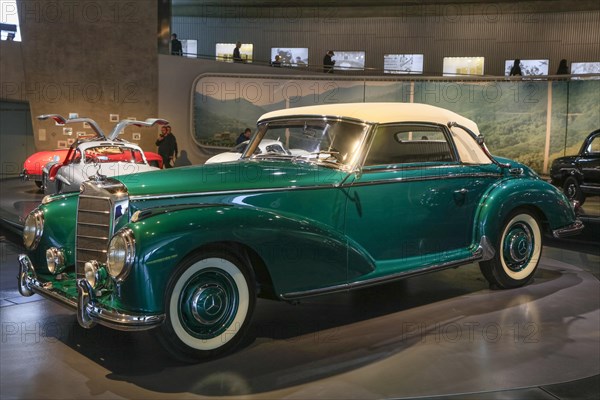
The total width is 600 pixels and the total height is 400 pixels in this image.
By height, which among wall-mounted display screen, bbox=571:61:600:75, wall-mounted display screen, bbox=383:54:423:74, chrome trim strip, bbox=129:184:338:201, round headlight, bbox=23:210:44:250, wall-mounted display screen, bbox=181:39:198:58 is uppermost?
wall-mounted display screen, bbox=181:39:198:58

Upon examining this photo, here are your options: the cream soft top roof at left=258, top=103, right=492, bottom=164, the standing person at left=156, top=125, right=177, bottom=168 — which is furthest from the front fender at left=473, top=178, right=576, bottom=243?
the standing person at left=156, top=125, right=177, bottom=168

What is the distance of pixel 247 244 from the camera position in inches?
152

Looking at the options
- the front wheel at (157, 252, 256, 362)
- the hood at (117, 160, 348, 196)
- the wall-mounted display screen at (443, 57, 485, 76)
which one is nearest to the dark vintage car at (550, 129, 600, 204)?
the hood at (117, 160, 348, 196)

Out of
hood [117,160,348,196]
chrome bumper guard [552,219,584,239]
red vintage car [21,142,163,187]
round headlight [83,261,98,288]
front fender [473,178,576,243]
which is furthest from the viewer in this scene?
red vintage car [21,142,163,187]

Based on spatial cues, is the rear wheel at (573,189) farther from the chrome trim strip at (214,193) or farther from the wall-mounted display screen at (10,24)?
the wall-mounted display screen at (10,24)

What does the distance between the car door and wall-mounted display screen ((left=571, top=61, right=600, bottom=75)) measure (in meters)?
16.1

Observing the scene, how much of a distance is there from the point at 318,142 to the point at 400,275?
1.23m

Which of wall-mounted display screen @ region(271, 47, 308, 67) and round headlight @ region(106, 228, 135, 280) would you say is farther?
wall-mounted display screen @ region(271, 47, 308, 67)

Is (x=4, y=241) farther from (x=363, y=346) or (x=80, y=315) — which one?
(x=363, y=346)

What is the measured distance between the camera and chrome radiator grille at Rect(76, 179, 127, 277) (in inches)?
150

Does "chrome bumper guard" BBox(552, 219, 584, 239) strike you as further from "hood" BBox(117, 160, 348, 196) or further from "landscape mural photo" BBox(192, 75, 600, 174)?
"landscape mural photo" BBox(192, 75, 600, 174)

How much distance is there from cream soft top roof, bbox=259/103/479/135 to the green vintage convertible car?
16mm

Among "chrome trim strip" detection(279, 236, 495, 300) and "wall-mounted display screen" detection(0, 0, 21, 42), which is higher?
"wall-mounted display screen" detection(0, 0, 21, 42)

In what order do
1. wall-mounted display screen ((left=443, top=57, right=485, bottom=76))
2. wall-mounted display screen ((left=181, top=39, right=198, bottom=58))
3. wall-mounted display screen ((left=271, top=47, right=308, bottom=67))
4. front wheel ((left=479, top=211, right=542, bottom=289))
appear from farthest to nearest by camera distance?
wall-mounted display screen ((left=181, top=39, right=198, bottom=58)) < wall-mounted display screen ((left=271, top=47, right=308, bottom=67)) < wall-mounted display screen ((left=443, top=57, right=485, bottom=76)) < front wheel ((left=479, top=211, right=542, bottom=289))
